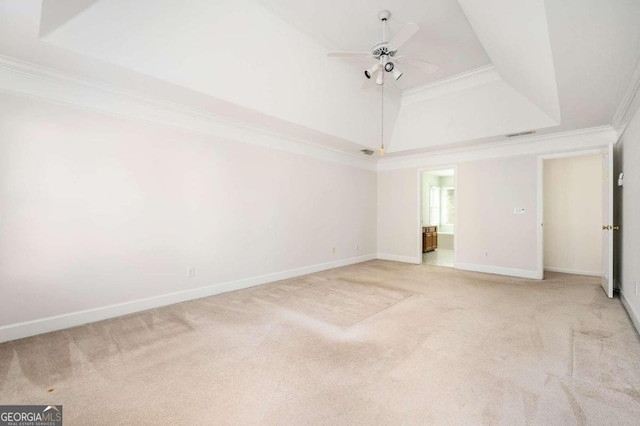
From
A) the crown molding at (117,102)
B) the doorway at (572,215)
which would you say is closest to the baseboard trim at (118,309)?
the crown molding at (117,102)

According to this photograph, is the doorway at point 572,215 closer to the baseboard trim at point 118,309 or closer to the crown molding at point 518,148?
the crown molding at point 518,148

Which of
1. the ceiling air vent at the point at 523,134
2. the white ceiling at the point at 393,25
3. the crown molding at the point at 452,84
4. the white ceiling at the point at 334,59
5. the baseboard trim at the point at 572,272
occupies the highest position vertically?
the white ceiling at the point at 393,25

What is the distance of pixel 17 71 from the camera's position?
2.80 m

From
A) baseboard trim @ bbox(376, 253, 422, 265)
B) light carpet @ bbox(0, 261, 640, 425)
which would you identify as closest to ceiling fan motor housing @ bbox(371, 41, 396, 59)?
light carpet @ bbox(0, 261, 640, 425)

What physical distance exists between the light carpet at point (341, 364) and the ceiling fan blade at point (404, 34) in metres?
3.01

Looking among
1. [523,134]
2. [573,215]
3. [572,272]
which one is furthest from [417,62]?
[572,272]

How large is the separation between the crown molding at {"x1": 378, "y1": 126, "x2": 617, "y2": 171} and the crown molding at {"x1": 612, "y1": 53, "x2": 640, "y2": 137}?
0.87 feet

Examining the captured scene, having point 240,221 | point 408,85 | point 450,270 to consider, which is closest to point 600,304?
point 450,270

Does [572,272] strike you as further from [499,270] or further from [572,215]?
[499,270]

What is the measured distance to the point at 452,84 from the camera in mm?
5004

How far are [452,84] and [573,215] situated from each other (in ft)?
12.4

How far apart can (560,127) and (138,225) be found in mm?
6565

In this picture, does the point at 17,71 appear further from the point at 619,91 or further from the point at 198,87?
the point at 619,91

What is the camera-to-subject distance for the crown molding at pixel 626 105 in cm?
276
